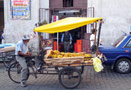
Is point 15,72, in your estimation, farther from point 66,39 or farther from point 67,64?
point 66,39

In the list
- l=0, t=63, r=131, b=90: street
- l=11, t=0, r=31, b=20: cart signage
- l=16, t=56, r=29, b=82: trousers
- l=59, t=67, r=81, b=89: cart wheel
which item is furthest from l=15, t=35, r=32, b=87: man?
l=11, t=0, r=31, b=20: cart signage

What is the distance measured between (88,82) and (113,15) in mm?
7727

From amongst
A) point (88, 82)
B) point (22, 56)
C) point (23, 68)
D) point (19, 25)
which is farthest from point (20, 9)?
point (88, 82)

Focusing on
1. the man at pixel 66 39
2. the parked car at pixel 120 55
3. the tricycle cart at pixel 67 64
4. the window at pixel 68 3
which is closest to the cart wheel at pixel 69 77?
the tricycle cart at pixel 67 64

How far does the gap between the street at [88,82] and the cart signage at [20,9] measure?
6.38 m

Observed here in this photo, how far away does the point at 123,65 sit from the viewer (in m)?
7.55

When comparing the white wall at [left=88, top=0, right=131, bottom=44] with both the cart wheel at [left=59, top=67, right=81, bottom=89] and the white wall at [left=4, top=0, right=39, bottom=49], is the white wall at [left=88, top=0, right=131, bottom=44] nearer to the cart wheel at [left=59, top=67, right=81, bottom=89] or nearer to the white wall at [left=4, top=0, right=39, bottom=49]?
the white wall at [left=4, top=0, right=39, bottom=49]

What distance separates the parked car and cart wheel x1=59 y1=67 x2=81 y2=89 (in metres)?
2.06

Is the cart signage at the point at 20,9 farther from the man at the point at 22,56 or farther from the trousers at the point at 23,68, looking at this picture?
the trousers at the point at 23,68

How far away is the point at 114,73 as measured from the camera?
7734 millimetres

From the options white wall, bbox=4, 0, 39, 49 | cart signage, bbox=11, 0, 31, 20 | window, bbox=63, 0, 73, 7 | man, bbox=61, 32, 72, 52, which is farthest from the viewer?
window, bbox=63, 0, 73, 7

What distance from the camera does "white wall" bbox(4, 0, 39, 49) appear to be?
13.2 meters

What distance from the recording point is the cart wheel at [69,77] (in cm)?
580

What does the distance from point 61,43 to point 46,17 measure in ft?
7.11
